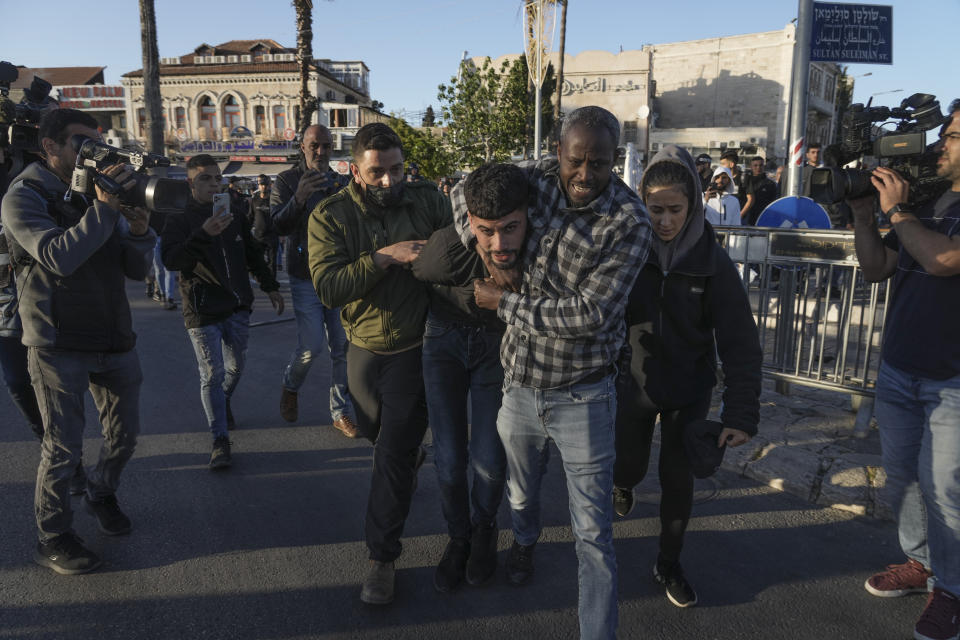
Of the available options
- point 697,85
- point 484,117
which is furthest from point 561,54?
point 697,85

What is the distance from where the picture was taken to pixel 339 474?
13.8ft

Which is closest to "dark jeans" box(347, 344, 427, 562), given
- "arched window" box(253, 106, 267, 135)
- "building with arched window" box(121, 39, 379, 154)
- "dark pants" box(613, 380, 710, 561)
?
"dark pants" box(613, 380, 710, 561)

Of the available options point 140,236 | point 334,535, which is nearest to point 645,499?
point 334,535

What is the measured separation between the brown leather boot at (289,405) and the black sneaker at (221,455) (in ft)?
1.99

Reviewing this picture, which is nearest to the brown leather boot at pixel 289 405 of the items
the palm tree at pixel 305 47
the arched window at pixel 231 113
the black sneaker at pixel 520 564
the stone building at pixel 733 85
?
the black sneaker at pixel 520 564

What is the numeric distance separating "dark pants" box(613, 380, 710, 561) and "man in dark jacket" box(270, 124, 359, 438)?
8.26 feet

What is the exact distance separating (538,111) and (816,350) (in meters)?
15.4

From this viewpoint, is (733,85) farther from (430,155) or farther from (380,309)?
(380,309)

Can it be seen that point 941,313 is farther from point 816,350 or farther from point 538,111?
point 538,111

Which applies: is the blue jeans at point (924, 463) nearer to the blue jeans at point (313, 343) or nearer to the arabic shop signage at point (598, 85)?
the blue jeans at point (313, 343)

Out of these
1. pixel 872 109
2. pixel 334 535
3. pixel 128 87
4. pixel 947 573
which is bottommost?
pixel 334 535

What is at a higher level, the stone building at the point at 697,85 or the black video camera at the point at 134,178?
the stone building at the point at 697,85

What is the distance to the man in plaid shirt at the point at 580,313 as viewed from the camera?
2.24 metres

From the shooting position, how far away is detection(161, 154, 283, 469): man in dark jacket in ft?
14.2
